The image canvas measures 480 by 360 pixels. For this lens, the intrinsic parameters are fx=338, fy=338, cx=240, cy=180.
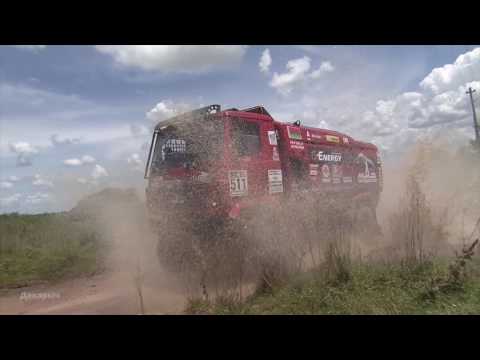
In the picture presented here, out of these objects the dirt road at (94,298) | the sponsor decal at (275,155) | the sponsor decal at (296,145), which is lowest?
the dirt road at (94,298)

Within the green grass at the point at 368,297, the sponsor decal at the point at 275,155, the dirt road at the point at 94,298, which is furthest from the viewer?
the sponsor decal at the point at 275,155

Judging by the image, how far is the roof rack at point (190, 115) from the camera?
624 cm

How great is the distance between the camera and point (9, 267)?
26.0 ft

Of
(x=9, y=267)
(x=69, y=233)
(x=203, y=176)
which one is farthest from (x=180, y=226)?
(x=69, y=233)

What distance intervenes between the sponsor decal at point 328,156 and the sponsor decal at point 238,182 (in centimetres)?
320

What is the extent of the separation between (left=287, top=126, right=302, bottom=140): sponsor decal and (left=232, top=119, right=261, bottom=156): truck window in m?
1.26

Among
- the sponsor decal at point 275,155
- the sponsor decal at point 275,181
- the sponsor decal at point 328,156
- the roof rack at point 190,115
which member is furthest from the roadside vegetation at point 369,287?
the roof rack at point 190,115

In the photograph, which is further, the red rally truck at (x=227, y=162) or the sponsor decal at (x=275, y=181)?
the sponsor decal at (x=275, y=181)

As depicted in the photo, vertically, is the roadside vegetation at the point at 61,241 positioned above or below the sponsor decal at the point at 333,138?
below

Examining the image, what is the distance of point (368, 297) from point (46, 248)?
8396 mm

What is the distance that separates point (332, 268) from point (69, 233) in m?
8.38

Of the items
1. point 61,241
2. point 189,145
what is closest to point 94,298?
point 189,145

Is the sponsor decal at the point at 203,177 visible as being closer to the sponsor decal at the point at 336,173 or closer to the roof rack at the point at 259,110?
the roof rack at the point at 259,110

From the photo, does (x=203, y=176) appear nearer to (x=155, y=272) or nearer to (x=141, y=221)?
(x=155, y=272)
